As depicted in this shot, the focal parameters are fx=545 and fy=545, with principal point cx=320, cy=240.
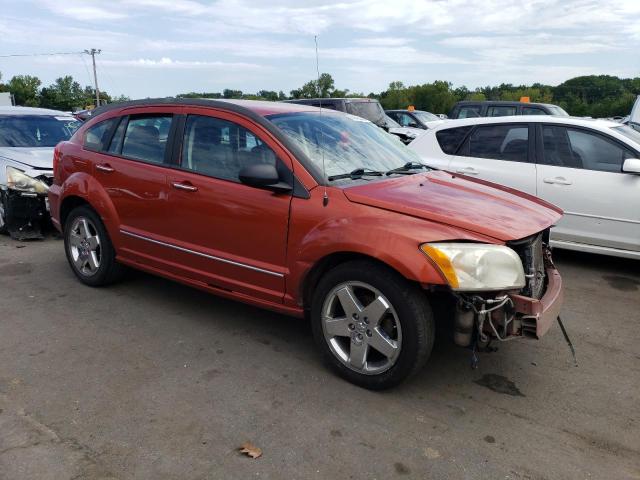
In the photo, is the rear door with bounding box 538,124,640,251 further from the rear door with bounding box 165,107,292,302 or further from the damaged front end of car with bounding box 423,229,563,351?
the rear door with bounding box 165,107,292,302

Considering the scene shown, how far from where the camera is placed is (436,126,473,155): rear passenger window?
21.5 feet

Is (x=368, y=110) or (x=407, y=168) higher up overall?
(x=368, y=110)

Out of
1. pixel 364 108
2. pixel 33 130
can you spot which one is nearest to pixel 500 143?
pixel 33 130

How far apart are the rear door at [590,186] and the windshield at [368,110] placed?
8753 millimetres

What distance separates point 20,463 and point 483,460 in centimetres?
221

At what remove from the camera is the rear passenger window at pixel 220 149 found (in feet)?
12.3

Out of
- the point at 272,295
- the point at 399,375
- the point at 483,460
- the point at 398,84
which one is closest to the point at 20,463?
the point at 272,295

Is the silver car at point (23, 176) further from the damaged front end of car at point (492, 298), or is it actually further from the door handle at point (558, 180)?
the door handle at point (558, 180)

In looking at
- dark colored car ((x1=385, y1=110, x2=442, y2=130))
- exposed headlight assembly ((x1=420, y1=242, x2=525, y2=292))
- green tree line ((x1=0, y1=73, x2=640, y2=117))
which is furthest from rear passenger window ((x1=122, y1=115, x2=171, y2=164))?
green tree line ((x1=0, y1=73, x2=640, y2=117))

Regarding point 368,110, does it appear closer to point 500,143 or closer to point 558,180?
point 500,143

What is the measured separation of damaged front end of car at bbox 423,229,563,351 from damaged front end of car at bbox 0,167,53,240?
546 cm

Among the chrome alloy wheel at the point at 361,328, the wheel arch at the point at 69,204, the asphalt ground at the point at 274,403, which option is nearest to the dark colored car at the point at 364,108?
the wheel arch at the point at 69,204

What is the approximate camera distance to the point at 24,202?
263 inches

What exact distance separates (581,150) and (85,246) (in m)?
5.07
